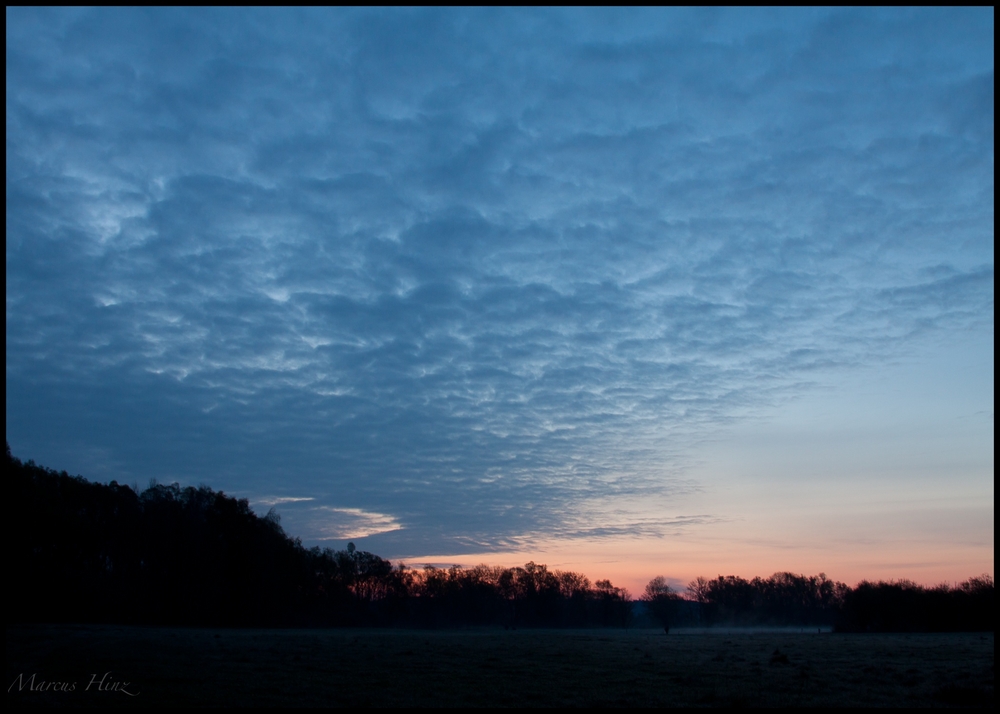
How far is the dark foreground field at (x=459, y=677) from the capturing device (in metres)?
18.6

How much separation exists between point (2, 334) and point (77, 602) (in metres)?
63.5

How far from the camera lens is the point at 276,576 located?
93.1m

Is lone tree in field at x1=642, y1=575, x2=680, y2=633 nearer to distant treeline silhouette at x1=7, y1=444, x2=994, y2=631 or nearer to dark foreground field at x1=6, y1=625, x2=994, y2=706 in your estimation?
distant treeline silhouette at x1=7, y1=444, x2=994, y2=631

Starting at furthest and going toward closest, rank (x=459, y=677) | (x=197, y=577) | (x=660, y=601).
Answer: (x=660, y=601)
(x=197, y=577)
(x=459, y=677)

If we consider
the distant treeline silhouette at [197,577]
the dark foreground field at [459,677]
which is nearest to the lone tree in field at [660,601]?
the distant treeline silhouette at [197,577]

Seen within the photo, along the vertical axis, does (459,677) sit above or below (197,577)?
above

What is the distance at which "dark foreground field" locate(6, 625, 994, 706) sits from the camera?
18.6 m

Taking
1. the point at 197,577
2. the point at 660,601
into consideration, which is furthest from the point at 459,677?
the point at 660,601

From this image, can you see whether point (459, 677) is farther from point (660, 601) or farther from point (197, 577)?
point (660, 601)

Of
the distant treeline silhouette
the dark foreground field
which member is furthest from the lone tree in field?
the dark foreground field

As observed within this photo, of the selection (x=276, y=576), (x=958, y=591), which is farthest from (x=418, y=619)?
(x=958, y=591)

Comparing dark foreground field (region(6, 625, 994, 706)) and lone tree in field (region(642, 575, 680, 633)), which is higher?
dark foreground field (region(6, 625, 994, 706))

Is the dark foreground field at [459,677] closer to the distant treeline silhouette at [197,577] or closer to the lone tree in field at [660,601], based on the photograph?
the distant treeline silhouette at [197,577]

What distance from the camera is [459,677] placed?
76.7 ft
